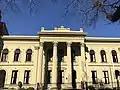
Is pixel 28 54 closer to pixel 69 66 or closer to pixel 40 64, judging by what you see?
pixel 40 64

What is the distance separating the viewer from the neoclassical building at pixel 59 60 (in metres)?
33.0

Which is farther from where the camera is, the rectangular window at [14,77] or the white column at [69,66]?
the rectangular window at [14,77]

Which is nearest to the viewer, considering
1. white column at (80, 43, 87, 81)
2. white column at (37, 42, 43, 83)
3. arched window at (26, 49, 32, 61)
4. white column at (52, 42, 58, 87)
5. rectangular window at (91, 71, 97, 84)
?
white column at (52, 42, 58, 87)

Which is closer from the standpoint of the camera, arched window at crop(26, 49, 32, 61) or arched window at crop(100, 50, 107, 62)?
arched window at crop(26, 49, 32, 61)

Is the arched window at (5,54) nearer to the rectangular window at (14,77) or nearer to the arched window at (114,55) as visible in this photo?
the rectangular window at (14,77)

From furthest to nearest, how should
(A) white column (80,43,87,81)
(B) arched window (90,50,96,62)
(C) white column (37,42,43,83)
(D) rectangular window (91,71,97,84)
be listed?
1. (B) arched window (90,50,96,62)
2. (D) rectangular window (91,71,97,84)
3. (A) white column (80,43,87,81)
4. (C) white column (37,42,43,83)

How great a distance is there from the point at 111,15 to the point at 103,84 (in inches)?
1109

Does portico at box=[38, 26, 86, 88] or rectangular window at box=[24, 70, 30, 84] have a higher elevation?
portico at box=[38, 26, 86, 88]

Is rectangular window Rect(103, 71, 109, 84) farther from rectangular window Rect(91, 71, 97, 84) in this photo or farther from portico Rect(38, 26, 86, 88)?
portico Rect(38, 26, 86, 88)

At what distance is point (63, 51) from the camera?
119ft

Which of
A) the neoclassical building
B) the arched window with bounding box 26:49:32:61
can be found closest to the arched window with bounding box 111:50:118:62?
the neoclassical building

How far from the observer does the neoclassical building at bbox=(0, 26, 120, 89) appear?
3295 centimetres

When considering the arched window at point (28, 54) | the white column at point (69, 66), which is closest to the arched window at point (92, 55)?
the white column at point (69, 66)

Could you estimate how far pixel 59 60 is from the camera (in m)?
35.4
